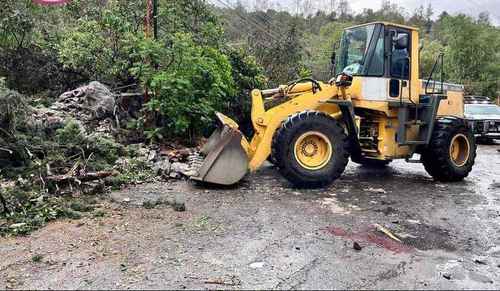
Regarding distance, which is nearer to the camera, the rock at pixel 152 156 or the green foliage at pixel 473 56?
the rock at pixel 152 156

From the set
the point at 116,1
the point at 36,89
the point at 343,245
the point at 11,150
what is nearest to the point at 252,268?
the point at 343,245

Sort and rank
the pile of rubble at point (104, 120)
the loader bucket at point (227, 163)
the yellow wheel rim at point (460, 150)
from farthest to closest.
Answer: the yellow wheel rim at point (460, 150) < the pile of rubble at point (104, 120) < the loader bucket at point (227, 163)

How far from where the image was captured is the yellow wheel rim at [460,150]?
798 cm

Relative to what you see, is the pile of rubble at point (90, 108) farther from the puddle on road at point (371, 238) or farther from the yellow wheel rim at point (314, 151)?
the puddle on road at point (371, 238)

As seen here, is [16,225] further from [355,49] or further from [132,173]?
[355,49]

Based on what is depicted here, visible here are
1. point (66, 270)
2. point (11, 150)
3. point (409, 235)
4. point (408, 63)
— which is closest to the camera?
point (66, 270)

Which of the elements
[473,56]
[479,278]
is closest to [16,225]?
[479,278]

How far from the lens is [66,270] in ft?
12.6

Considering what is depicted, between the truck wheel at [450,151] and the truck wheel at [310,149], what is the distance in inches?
72.9

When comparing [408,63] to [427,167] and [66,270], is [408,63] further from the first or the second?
[66,270]

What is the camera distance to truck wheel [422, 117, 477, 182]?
7.68m

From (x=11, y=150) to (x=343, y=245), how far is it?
4.67 meters

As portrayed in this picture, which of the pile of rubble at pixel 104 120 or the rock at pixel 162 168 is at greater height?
the pile of rubble at pixel 104 120

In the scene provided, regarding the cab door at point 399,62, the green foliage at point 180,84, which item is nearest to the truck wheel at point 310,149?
the cab door at point 399,62
